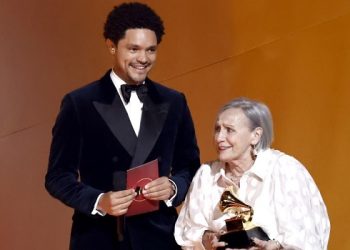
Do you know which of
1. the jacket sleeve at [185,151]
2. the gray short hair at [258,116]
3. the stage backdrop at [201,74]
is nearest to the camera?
the gray short hair at [258,116]

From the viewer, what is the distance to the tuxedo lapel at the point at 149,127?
2.71 metres

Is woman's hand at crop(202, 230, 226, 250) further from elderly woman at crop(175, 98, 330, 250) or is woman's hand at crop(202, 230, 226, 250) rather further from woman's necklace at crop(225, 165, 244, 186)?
woman's necklace at crop(225, 165, 244, 186)

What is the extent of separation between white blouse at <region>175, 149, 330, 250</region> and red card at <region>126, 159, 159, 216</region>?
0.20 metres

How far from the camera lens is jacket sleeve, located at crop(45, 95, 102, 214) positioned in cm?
265

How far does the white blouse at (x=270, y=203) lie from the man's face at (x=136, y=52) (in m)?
0.42

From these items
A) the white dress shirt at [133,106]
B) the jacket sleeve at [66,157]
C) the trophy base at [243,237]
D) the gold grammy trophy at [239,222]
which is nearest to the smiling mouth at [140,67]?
the white dress shirt at [133,106]

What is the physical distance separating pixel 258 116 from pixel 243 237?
440 millimetres

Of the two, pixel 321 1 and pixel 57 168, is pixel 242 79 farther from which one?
pixel 57 168

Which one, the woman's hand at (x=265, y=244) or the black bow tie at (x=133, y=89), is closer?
the woman's hand at (x=265, y=244)

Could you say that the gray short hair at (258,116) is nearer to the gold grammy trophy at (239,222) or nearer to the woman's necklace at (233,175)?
the woman's necklace at (233,175)

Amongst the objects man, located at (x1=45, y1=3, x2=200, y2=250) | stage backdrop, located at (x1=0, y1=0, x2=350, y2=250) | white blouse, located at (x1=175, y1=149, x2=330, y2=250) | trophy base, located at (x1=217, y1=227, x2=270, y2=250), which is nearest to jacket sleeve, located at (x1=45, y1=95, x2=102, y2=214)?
man, located at (x1=45, y1=3, x2=200, y2=250)

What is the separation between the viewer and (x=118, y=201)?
8.26 ft

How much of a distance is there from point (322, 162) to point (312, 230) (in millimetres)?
1235

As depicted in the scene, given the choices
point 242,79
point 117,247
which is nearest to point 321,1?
point 242,79
